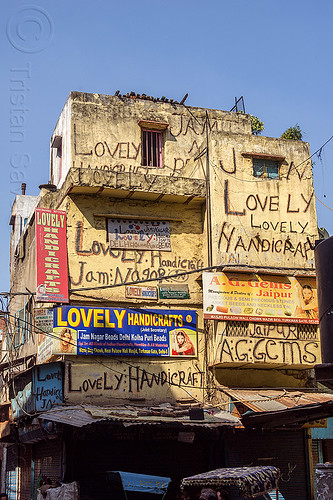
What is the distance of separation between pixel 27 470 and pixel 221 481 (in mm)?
10506

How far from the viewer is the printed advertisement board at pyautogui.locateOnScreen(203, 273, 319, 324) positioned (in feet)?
51.9

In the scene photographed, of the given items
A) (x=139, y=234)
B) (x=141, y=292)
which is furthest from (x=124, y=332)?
(x=139, y=234)

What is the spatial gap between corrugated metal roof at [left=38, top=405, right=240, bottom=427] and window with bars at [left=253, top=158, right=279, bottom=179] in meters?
6.31

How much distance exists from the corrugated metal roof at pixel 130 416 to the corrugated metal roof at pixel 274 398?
515 millimetres

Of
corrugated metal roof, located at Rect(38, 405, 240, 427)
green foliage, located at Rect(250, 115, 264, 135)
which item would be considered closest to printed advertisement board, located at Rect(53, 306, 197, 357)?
corrugated metal roof, located at Rect(38, 405, 240, 427)

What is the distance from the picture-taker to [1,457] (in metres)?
22.9

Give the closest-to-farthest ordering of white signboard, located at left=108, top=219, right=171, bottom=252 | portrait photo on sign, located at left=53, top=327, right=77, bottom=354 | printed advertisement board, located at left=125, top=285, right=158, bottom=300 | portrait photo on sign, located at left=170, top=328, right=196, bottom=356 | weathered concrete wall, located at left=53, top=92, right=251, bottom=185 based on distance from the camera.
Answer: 1. portrait photo on sign, located at left=53, top=327, right=77, bottom=354
2. portrait photo on sign, located at left=170, top=328, right=196, bottom=356
3. printed advertisement board, located at left=125, top=285, right=158, bottom=300
4. white signboard, located at left=108, top=219, right=171, bottom=252
5. weathered concrete wall, located at left=53, top=92, right=251, bottom=185

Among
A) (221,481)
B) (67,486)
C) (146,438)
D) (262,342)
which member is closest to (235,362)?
(262,342)

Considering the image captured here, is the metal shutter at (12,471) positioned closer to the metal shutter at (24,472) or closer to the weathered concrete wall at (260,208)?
the metal shutter at (24,472)

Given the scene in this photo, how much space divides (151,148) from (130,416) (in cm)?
770

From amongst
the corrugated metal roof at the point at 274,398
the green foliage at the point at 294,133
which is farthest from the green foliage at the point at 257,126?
the corrugated metal roof at the point at 274,398

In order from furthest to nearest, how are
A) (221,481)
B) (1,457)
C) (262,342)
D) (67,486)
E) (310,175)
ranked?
(1,457) < (310,175) < (262,342) < (67,486) < (221,481)

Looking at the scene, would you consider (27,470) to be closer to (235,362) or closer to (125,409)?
(125,409)

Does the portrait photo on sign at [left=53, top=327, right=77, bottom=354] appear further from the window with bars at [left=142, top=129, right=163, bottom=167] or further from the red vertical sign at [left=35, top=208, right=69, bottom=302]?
the window with bars at [left=142, top=129, right=163, bottom=167]
